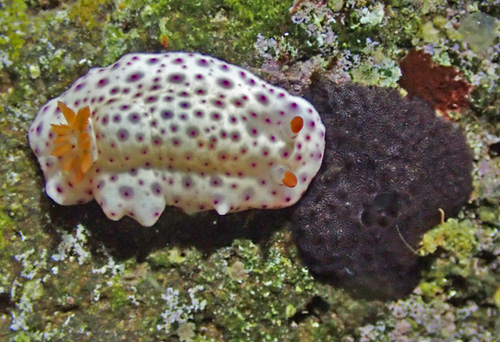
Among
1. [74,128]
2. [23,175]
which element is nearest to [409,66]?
[74,128]

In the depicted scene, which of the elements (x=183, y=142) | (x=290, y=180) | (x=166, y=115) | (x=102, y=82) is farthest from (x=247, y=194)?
(x=102, y=82)

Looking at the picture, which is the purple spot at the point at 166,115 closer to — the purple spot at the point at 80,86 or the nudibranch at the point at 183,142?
the nudibranch at the point at 183,142

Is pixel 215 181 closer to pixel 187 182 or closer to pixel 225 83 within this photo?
pixel 187 182

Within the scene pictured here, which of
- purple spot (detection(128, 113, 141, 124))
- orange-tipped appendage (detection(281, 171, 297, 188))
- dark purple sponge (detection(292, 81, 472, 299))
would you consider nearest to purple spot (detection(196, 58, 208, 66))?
purple spot (detection(128, 113, 141, 124))

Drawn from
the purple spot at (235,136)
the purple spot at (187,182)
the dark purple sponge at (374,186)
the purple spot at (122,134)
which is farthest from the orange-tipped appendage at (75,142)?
the dark purple sponge at (374,186)

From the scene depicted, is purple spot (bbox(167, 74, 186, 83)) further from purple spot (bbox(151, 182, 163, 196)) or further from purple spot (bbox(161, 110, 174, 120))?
purple spot (bbox(151, 182, 163, 196))

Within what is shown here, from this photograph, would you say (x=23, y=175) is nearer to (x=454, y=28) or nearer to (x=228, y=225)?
(x=228, y=225)
